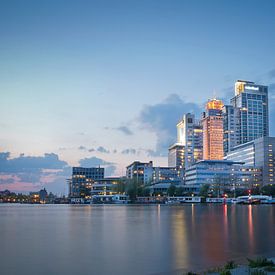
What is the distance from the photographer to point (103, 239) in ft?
132

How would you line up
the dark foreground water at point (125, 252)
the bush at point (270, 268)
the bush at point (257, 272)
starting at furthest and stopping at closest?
the dark foreground water at point (125, 252) → the bush at point (270, 268) → the bush at point (257, 272)

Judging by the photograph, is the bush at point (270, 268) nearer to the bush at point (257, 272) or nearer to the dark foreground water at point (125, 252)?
the bush at point (257, 272)

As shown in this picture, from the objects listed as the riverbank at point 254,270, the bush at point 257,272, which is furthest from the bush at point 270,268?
the bush at point 257,272

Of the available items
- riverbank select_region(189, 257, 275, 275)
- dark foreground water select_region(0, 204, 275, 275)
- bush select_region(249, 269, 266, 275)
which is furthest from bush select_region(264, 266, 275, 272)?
dark foreground water select_region(0, 204, 275, 275)

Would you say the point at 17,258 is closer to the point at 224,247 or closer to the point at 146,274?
the point at 146,274

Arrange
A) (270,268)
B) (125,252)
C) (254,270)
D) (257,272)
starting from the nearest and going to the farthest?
(257,272)
(254,270)
(270,268)
(125,252)

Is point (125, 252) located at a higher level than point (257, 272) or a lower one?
lower

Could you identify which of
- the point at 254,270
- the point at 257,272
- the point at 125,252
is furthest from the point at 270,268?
the point at 125,252

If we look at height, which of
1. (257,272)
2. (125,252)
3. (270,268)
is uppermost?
(257,272)

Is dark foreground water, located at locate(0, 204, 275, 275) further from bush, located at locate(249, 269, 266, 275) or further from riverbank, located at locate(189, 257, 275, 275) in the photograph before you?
bush, located at locate(249, 269, 266, 275)

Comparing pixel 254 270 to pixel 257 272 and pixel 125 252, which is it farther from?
pixel 125 252

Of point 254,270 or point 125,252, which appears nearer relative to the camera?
point 254,270

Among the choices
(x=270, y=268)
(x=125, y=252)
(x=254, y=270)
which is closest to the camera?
(x=254, y=270)

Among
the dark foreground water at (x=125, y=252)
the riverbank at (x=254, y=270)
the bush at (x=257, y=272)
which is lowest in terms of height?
the dark foreground water at (x=125, y=252)
